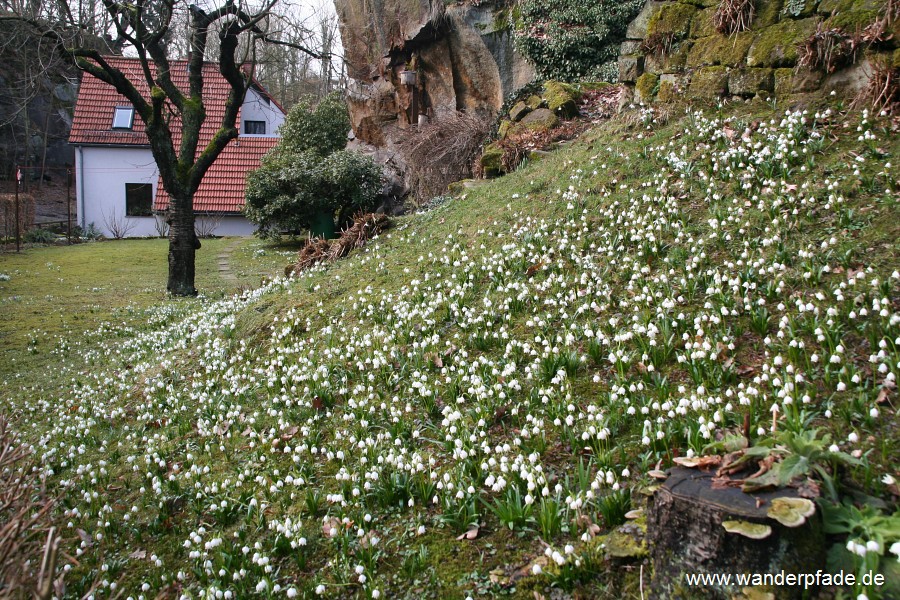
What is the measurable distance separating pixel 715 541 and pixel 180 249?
13725 mm

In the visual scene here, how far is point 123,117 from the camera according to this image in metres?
30.6

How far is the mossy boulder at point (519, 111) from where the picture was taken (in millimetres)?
13352

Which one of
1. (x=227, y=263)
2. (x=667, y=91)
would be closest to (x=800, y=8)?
(x=667, y=91)

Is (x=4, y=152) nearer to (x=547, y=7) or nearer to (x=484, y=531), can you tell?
(x=547, y=7)

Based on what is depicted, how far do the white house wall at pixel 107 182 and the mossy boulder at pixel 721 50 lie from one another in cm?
2734

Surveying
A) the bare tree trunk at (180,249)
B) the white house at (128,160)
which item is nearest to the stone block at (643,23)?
the bare tree trunk at (180,249)

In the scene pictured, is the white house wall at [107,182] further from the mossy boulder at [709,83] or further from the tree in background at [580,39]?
the mossy boulder at [709,83]

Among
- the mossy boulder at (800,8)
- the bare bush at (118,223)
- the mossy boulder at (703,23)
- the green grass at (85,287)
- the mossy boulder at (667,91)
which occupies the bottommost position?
the green grass at (85,287)

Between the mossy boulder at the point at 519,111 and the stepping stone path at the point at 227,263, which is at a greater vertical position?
the mossy boulder at the point at 519,111

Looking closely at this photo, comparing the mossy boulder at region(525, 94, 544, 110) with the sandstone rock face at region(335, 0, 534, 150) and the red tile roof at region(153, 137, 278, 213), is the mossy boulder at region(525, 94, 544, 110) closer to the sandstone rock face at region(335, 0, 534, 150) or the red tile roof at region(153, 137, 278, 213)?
the sandstone rock face at region(335, 0, 534, 150)

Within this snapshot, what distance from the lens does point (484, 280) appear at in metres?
7.29

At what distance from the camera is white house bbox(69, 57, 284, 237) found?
29.4 m

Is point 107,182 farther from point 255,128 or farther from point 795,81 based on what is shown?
point 795,81

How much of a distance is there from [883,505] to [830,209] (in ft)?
12.0
